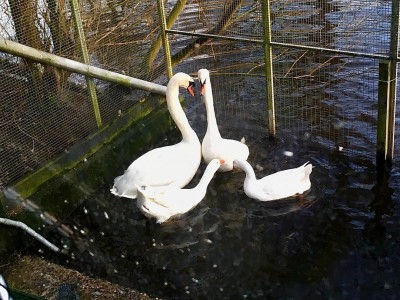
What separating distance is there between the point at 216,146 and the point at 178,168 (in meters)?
0.66

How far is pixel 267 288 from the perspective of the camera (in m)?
4.97

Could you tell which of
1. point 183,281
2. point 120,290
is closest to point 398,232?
point 183,281

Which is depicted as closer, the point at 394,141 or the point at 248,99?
the point at 394,141

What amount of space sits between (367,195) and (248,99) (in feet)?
9.07

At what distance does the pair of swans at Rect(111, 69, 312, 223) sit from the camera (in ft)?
19.3

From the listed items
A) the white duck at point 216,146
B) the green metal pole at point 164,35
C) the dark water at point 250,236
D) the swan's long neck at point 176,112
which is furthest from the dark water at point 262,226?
the green metal pole at point 164,35

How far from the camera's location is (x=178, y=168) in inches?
249

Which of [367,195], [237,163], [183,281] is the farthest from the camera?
[237,163]

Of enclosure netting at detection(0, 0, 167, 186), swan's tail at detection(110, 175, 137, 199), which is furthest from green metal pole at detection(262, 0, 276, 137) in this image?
swan's tail at detection(110, 175, 137, 199)

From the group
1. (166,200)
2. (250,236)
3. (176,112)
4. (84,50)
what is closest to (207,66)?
(176,112)

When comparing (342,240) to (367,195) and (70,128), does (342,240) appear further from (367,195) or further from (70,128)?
(70,128)

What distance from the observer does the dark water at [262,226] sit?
5.07m

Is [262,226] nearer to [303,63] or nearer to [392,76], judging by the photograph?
[392,76]

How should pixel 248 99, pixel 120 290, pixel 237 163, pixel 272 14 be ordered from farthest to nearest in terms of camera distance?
pixel 248 99 → pixel 272 14 → pixel 237 163 → pixel 120 290
